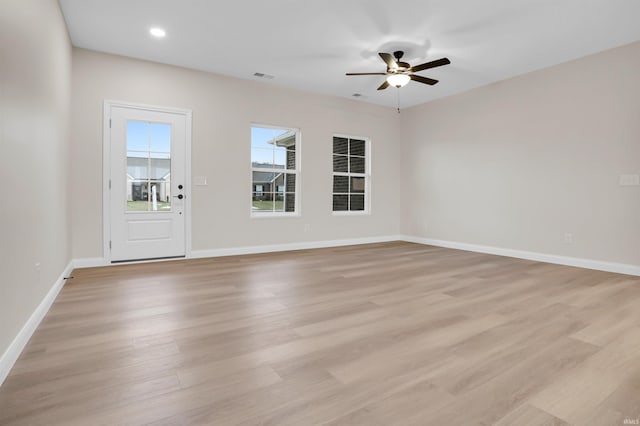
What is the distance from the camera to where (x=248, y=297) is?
3105mm

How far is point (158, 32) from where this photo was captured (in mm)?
3898

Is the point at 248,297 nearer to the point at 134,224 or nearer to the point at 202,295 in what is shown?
the point at 202,295

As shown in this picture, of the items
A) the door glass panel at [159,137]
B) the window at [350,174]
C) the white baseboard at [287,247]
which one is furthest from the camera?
the window at [350,174]

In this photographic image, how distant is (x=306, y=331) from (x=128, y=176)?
3643 mm

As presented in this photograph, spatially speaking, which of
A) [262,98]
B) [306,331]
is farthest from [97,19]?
[306,331]

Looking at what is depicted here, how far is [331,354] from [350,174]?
198 inches

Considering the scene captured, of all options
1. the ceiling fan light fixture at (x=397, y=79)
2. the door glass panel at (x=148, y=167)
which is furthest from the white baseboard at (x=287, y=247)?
the ceiling fan light fixture at (x=397, y=79)

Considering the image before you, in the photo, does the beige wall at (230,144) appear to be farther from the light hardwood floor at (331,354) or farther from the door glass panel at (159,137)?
the light hardwood floor at (331,354)

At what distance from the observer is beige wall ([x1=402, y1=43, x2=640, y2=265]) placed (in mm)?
4218

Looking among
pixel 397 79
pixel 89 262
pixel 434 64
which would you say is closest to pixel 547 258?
pixel 434 64

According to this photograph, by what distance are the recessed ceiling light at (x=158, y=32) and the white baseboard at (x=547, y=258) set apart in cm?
543

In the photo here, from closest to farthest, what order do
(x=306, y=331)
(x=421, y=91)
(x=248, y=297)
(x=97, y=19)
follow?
(x=306, y=331) → (x=248, y=297) → (x=97, y=19) → (x=421, y=91)

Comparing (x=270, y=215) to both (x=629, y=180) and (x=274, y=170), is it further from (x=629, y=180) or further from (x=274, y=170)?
(x=629, y=180)

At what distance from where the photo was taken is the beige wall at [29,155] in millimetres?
1831
